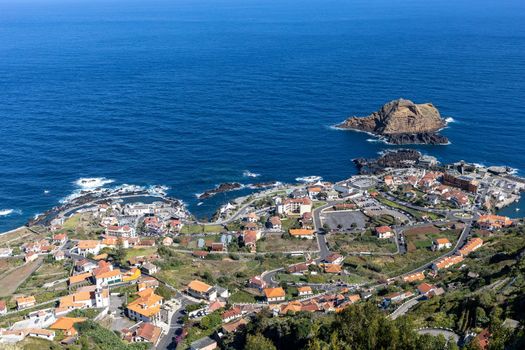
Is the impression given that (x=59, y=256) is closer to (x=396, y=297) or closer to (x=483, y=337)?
(x=396, y=297)

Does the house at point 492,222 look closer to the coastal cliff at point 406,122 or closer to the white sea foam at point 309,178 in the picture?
the white sea foam at point 309,178

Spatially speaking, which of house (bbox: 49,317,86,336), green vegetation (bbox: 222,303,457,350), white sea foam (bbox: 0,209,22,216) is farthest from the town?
white sea foam (bbox: 0,209,22,216)

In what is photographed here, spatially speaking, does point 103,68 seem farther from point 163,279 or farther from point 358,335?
point 358,335

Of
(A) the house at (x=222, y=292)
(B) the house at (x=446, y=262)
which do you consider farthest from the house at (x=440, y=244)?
(A) the house at (x=222, y=292)

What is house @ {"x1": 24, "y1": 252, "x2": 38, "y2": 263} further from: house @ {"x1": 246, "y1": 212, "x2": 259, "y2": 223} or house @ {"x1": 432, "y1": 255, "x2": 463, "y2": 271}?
house @ {"x1": 432, "y1": 255, "x2": 463, "y2": 271}

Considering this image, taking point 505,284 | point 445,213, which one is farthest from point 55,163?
point 505,284

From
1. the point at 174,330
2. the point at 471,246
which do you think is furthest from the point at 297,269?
the point at 471,246
